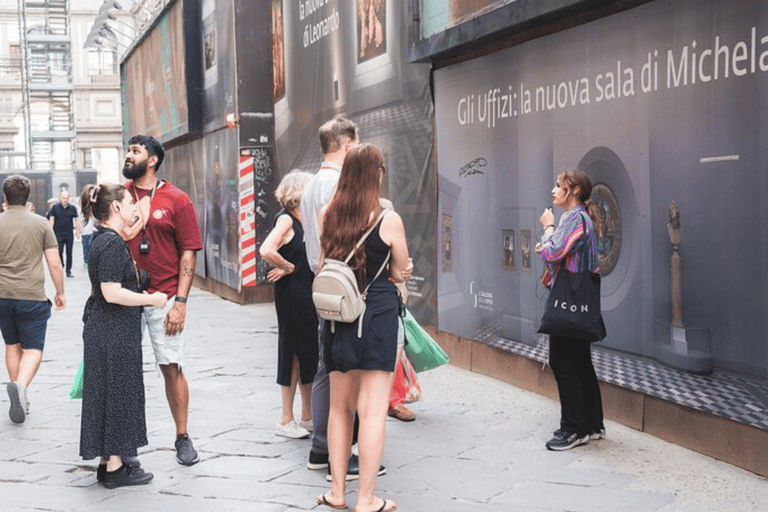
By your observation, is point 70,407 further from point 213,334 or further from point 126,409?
point 213,334

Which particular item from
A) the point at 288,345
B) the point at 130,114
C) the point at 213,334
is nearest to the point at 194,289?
the point at 213,334

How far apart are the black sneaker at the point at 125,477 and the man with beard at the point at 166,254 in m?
0.41

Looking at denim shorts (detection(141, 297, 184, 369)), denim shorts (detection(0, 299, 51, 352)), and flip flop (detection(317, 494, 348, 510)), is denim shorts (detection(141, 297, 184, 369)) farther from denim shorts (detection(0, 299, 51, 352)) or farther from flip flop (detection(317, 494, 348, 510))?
denim shorts (detection(0, 299, 51, 352))

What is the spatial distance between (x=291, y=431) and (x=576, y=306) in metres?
1.76

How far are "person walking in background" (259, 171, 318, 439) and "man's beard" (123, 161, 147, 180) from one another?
74cm

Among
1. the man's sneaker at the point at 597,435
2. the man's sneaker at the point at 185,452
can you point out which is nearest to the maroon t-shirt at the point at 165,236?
the man's sneaker at the point at 185,452

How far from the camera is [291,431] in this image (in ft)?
21.5

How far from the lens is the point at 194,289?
18.6 metres

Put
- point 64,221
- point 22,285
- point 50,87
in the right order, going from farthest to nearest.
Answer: point 50,87
point 64,221
point 22,285

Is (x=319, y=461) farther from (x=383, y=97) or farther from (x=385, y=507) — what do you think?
(x=383, y=97)

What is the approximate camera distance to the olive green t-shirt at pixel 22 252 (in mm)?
7570

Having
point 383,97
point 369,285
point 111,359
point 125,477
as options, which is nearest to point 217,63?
point 383,97

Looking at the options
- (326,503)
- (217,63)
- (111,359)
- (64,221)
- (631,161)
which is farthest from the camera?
(64,221)

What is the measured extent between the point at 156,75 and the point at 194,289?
4.64m
